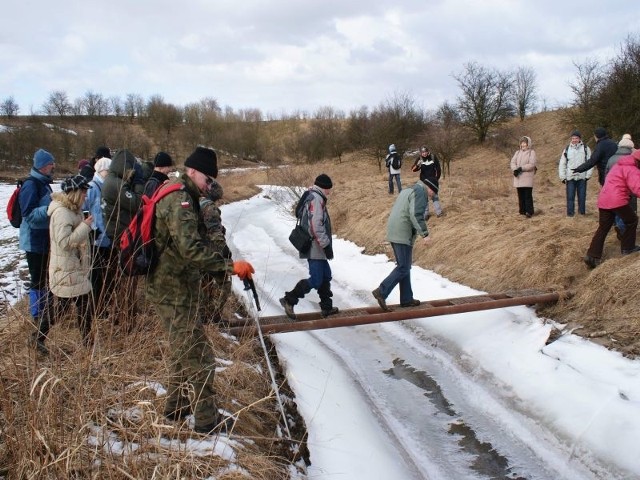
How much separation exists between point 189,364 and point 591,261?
215 inches

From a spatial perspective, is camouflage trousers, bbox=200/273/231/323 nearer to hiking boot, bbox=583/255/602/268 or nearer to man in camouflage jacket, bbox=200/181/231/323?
man in camouflage jacket, bbox=200/181/231/323

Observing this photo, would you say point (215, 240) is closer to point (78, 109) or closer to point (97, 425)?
point (97, 425)

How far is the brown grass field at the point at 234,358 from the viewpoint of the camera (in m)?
2.50

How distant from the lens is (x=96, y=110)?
6681cm

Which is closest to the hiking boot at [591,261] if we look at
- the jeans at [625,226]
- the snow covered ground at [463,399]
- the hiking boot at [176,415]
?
the jeans at [625,226]

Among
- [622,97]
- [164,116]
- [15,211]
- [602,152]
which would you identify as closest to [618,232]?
[602,152]

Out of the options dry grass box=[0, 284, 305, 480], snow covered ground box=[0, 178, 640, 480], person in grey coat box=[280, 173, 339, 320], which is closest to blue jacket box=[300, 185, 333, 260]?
person in grey coat box=[280, 173, 339, 320]

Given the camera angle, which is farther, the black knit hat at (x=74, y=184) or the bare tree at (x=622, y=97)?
the bare tree at (x=622, y=97)

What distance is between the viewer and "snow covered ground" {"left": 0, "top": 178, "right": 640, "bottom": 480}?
399cm

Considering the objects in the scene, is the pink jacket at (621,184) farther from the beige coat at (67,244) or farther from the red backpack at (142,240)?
the beige coat at (67,244)

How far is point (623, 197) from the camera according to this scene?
18.9 feet

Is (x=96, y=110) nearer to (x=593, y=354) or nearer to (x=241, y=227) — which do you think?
(x=241, y=227)

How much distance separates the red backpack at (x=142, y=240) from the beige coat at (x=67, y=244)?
1.30 meters

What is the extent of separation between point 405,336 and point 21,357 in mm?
4790
